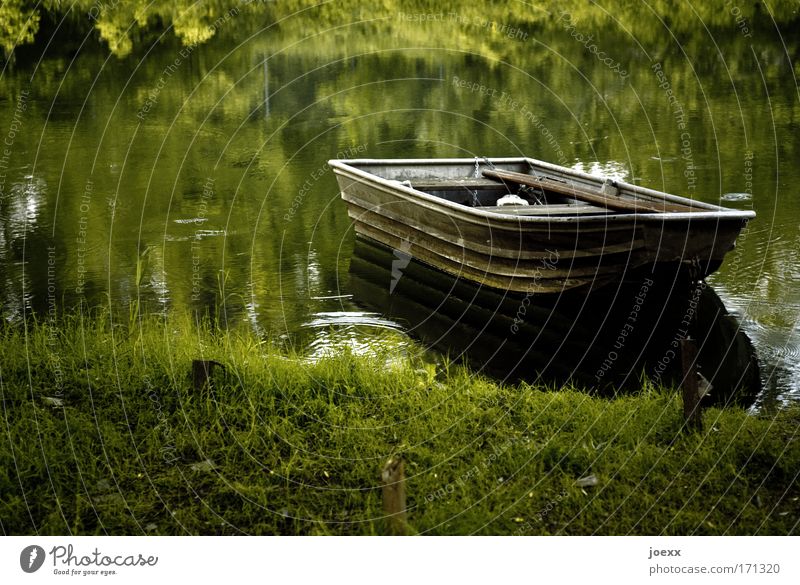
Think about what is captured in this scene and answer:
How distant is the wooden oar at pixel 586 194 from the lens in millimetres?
7506

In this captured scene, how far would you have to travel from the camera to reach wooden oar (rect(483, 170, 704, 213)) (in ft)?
24.6

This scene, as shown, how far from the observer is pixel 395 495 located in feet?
11.0

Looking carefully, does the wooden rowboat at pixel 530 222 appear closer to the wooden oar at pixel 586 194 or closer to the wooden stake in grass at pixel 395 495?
the wooden oar at pixel 586 194

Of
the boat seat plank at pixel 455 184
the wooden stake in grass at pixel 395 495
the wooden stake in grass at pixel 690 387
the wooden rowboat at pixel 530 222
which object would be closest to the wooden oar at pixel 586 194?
the wooden rowboat at pixel 530 222

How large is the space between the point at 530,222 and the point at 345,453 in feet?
9.99

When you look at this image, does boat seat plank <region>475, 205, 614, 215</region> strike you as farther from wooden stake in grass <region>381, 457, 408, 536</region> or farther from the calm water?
wooden stake in grass <region>381, 457, 408, 536</region>

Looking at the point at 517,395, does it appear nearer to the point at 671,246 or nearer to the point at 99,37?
the point at 671,246

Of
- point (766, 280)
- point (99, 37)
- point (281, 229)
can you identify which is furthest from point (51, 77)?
point (766, 280)

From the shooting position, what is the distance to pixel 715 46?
69.6 ft

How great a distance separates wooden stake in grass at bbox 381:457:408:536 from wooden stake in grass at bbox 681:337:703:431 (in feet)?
5.44

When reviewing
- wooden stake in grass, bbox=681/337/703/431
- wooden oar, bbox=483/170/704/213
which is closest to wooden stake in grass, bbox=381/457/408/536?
wooden stake in grass, bbox=681/337/703/431

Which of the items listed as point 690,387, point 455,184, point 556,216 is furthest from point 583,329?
point 690,387
